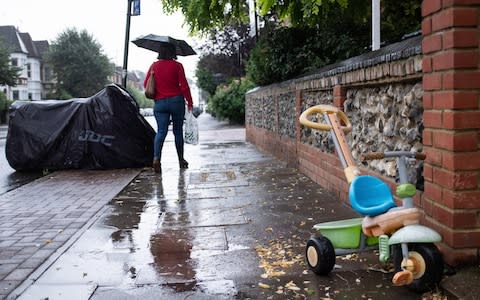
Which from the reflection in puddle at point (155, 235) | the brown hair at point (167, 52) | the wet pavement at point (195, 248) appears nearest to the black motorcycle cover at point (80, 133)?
the brown hair at point (167, 52)

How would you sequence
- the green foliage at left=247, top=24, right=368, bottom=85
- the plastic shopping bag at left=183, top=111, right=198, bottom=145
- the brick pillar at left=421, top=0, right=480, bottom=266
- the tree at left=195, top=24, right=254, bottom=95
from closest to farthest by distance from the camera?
1. the brick pillar at left=421, top=0, right=480, bottom=266
2. the green foliage at left=247, top=24, right=368, bottom=85
3. the plastic shopping bag at left=183, top=111, right=198, bottom=145
4. the tree at left=195, top=24, right=254, bottom=95

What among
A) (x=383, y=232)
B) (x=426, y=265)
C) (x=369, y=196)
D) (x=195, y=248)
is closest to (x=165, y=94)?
(x=195, y=248)

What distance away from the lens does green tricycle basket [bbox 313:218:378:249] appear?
365 centimetres

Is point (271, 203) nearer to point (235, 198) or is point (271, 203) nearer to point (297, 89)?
point (235, 198)

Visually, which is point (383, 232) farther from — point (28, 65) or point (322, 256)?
point (28, 65)

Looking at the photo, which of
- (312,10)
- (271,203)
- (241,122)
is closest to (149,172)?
(271,203)

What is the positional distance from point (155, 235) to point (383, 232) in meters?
2.34

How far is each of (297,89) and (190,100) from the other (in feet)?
6.44

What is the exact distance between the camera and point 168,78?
910 cm

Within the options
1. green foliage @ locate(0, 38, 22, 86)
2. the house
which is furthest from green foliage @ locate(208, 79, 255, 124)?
the house

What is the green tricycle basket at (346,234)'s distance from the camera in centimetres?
365

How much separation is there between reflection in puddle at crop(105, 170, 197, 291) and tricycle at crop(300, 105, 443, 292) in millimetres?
973

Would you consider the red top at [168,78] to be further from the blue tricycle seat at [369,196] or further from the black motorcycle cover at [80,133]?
the blue tricycle seat at [369,196]

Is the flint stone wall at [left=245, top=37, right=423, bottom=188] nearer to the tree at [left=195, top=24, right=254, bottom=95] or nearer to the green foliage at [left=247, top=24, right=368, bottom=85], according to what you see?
the green foliage at [left=247, top=24, right=368, bottom=85]
